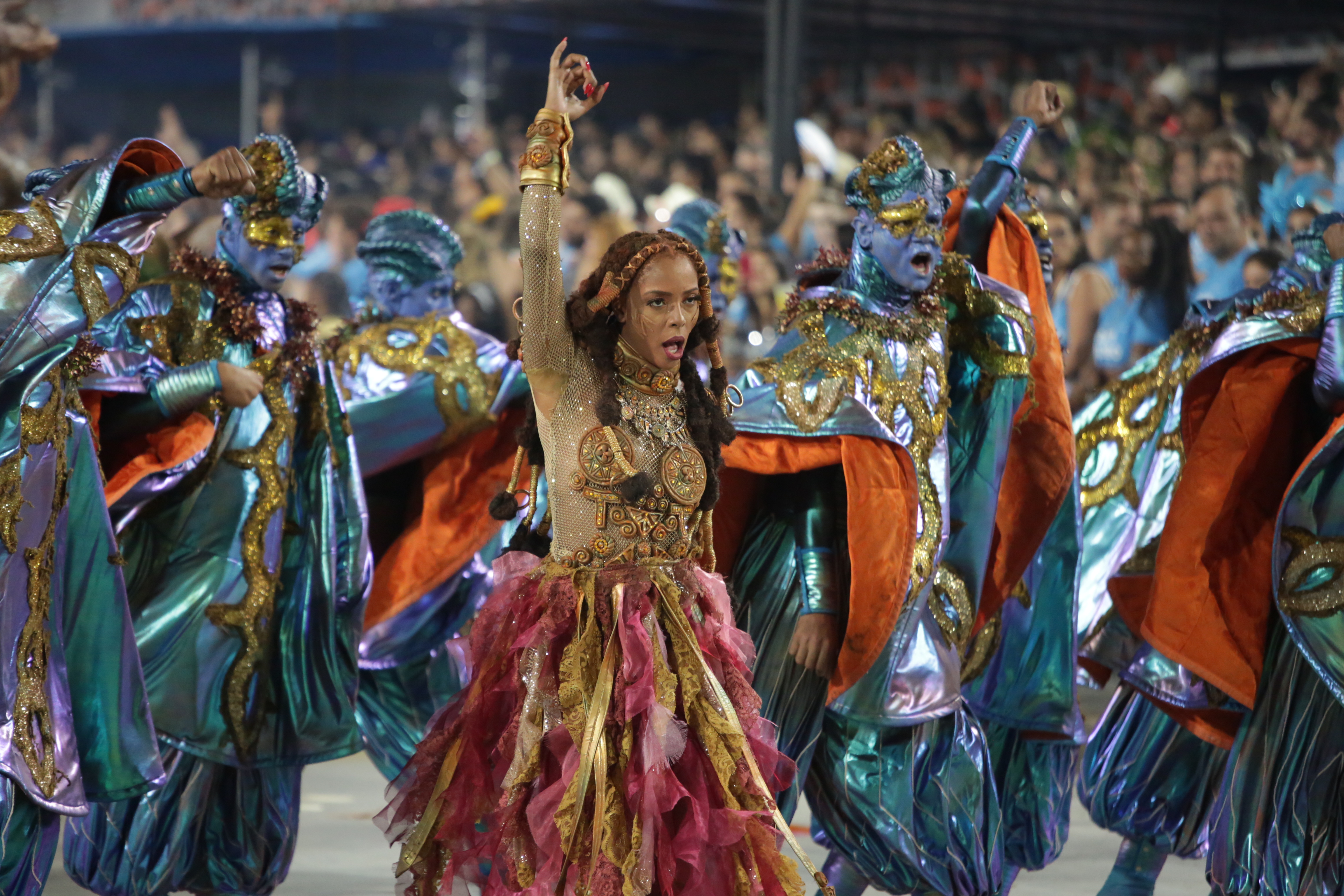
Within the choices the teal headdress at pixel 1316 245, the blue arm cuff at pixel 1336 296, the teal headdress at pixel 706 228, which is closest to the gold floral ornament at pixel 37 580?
the teal headdress at pixel 706 228

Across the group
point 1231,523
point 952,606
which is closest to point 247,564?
point 952,606


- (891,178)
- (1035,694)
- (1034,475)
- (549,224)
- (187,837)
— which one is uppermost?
(891,178)

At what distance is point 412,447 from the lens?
5.36 metres

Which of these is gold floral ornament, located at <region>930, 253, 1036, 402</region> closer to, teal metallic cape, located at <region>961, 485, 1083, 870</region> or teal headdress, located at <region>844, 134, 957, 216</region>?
teal headdress, located at <region>844, 134, 957, 216</region>

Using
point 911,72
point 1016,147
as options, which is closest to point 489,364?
point 1016,147

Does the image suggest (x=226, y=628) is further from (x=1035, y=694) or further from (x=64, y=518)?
(x=1035, y=694)

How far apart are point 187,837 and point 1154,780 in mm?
2591

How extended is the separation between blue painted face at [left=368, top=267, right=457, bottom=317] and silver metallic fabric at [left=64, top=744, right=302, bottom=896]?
1.65m

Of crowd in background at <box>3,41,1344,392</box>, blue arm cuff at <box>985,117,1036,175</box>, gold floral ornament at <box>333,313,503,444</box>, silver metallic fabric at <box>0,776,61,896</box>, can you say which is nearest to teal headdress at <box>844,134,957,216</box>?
crowd in background at <box>3,41,1344,392</box>

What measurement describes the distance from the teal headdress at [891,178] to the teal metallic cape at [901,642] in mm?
230

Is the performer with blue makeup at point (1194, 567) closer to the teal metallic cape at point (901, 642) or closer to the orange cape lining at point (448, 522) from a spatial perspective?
the teal metallic cape at point (901, 642)

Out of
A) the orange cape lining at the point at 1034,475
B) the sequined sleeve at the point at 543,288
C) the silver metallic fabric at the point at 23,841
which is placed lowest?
the silver metallic fabric at the point at 23,841

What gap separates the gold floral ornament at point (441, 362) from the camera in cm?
536

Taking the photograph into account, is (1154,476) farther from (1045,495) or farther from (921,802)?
(921,802)
